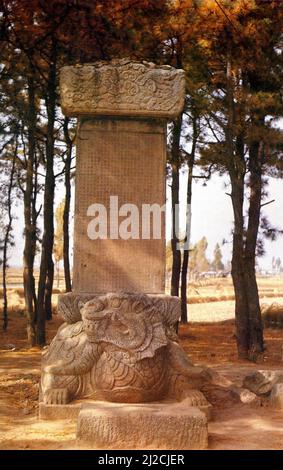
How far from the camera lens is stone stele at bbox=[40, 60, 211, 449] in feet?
16.1

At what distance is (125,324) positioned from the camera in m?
5.00

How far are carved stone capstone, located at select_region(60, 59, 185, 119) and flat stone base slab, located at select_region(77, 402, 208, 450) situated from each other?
3.01m

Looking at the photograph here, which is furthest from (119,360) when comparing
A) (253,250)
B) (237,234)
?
(253,250)

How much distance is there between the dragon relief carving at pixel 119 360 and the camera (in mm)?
4863

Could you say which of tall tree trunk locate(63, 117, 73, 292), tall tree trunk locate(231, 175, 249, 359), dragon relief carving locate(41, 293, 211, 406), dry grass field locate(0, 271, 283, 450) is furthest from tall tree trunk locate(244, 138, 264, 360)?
dragon relief carving locate(41, 293, 211, 406)

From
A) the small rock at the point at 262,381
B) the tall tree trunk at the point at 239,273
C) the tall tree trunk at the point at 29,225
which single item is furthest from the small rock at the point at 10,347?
the small rock at the point at 262,381

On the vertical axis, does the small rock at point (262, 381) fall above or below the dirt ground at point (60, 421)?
above

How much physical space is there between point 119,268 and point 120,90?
1.78 meters

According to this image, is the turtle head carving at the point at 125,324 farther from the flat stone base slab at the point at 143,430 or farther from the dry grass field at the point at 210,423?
the flat stone base slab at the point at 143,430

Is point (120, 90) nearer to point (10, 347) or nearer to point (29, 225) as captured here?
point (29, 225)

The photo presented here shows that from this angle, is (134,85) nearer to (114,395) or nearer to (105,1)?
(114,395)

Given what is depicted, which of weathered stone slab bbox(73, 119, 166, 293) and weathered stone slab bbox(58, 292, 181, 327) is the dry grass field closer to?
weathered stone slab bbox(58, 292, 181, 327)

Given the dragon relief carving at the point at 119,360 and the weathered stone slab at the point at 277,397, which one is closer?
the dragon relief carving at the point at 119,360
